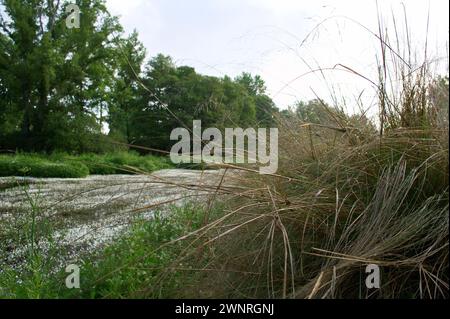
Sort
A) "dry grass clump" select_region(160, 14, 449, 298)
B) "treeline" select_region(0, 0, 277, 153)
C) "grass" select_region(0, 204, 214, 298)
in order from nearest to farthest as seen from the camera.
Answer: "dry grass clump" select_region(160, 14, 449, 298)
"grass" select_region(0, 204, 214, 298)
"treeline" select_region(0, 0, 277, 153)

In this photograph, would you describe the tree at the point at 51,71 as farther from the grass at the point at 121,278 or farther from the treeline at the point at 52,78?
the grass at the point at 121,278

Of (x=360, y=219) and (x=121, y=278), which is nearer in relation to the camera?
(x=360, y=219)

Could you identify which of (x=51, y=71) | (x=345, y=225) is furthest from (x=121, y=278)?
(x=51, y=71)

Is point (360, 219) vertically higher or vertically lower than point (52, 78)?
lower

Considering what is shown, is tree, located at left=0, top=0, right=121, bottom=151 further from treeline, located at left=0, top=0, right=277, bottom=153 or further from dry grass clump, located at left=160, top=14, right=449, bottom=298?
dry grass clump, located at left=160, top=14, right=449, bottom=298

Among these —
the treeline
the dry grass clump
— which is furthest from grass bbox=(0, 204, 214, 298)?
the treeline

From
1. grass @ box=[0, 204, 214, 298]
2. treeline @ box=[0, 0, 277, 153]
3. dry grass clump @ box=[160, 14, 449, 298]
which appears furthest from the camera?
treeline @ box=[0, 0, 277, 153]

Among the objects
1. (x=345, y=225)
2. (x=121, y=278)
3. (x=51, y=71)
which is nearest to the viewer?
(x=345, y=225)

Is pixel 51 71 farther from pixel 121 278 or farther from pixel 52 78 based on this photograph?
pixel 121 278

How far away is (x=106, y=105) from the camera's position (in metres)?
26.6

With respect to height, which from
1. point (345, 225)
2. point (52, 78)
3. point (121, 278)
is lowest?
point (121, 278)

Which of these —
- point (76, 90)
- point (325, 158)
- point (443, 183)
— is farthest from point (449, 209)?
point (76, 90)
